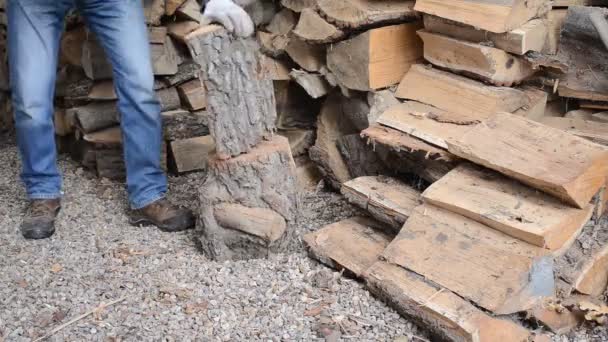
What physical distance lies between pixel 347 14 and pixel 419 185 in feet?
2.36

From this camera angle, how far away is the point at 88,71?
321 cm

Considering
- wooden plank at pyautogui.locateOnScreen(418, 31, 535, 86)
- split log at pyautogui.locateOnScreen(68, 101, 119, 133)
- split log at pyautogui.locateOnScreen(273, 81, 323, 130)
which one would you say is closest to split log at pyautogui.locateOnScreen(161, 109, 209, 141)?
split log at pyautogui.locateOnScreen(68, 101, 119, 133)

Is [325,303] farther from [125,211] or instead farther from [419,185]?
[125,211]

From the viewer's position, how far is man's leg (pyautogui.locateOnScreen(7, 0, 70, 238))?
2711 mm

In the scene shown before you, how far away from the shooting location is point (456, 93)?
2582 mm

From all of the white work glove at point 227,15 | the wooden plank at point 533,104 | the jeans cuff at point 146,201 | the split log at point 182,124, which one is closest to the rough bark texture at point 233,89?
the white work glove at point 227,15

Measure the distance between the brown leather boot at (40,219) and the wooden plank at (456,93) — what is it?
4.88ft

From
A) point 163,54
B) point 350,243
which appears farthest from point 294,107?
point 350,243

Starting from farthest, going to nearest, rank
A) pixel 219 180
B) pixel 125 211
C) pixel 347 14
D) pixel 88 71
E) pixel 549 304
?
pixel 88 71 → pixel 125 211 → pixel 347 14 → pixel 219 180 → pixel 549 304

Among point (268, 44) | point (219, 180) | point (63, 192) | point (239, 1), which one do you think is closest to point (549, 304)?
point (219, 180)

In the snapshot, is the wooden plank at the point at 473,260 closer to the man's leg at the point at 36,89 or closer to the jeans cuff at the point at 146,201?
the jeans cuff at the point at 146,201

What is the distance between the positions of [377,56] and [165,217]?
1.06 metres

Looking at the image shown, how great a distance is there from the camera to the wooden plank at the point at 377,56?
270cm

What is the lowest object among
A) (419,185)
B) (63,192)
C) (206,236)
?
(63,192)
